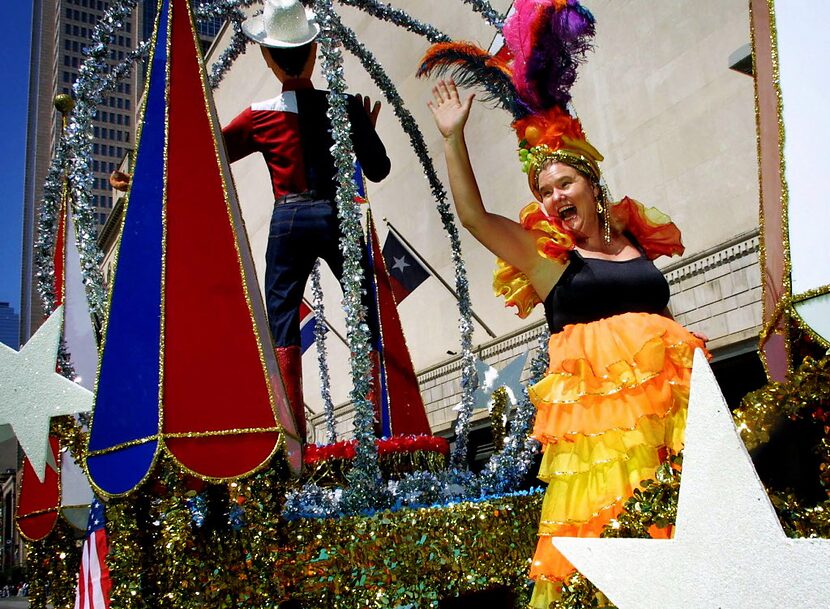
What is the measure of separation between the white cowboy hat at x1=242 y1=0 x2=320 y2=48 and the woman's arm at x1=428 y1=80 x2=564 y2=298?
1.61 metres

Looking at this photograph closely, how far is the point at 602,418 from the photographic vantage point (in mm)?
2057

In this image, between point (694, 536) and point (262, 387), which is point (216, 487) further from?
point (694, 536)

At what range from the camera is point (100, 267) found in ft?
12.0

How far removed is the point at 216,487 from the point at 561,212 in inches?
63.8

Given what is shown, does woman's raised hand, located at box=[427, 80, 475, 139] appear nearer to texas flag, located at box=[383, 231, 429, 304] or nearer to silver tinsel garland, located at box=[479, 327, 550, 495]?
silver tinsel garland, located at box=[479, 327, 550, 495]

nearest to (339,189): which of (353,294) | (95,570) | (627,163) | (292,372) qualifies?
(353,294)

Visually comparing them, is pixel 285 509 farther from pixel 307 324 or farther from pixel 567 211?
pixel 307 324

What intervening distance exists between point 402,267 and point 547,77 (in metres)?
6.91

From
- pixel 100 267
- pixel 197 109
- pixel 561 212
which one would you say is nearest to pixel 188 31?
pixel 197 109

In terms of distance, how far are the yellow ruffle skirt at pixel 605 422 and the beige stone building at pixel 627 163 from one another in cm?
635

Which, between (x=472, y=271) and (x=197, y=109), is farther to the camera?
(x=472, y=271)

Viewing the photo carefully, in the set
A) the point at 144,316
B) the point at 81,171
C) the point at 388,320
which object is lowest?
the point at 144,316

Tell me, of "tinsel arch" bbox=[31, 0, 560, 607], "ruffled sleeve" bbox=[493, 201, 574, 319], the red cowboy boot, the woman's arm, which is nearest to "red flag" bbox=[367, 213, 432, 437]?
"tinsel arch" bbox=[31, 0, 560, 607]

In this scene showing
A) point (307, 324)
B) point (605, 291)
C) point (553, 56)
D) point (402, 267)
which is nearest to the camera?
point (605, 291)
